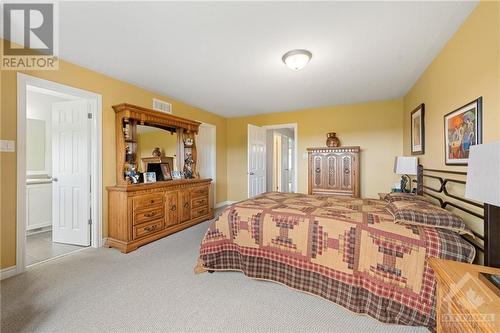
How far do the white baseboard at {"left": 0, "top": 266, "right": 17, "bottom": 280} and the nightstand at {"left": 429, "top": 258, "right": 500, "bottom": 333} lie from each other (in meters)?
3.64

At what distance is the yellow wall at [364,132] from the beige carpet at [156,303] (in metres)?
3.36

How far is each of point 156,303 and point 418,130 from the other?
3.93 m

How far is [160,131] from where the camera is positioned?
3.75 m

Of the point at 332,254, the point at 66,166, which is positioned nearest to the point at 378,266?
the point at 332,254

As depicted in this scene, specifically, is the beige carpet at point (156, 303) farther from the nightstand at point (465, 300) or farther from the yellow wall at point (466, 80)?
the yellow wall at point (466, 80)

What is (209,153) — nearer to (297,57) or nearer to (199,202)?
(199,202)

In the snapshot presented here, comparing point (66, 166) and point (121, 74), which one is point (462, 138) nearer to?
point (121, 74)

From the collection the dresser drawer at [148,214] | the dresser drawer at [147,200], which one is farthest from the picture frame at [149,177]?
the dresser drawer at [148,214]

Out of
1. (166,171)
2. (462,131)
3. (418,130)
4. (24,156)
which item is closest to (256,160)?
(166,171)

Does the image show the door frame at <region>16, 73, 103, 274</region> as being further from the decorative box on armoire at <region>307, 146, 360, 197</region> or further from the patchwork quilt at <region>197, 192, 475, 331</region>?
the decorative box on armoire at <region>307, 146, 360, 197</region>

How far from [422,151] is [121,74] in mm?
4395

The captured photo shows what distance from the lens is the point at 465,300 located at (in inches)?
35.3

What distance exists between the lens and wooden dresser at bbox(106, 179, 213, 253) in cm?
280

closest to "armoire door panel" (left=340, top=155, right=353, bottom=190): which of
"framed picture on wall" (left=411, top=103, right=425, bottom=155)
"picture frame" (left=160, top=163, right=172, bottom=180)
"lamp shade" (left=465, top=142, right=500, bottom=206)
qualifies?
"framed picture on wall" (left=411, top=103, right=425, bottom=155)
